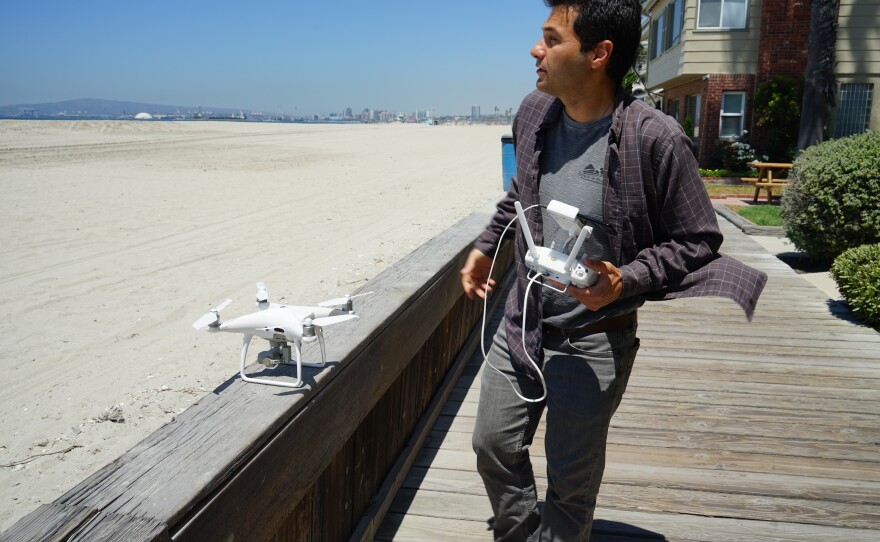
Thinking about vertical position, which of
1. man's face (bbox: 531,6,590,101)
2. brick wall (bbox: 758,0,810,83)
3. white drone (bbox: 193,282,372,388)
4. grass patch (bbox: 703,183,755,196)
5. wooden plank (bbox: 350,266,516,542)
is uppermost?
brick wall (bbox: 758,0,810,83)

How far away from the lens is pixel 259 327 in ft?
6.04

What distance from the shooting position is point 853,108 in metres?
19.0

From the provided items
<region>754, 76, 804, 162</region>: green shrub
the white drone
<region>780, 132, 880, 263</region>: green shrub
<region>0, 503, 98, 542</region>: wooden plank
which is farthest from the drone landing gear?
<region>754, 76, 804, 162</region>: green shrub

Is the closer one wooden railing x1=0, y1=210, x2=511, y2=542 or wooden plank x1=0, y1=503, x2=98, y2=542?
wooden plank x1=0, y1=503, x2=98, y2=542

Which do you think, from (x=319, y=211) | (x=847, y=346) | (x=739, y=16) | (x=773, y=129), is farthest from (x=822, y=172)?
(x=739, y=16)

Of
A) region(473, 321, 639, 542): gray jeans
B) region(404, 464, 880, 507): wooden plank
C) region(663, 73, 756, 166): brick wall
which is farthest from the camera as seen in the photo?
region(663, 73, 756, 166): brick wall

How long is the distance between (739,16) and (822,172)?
14243mm

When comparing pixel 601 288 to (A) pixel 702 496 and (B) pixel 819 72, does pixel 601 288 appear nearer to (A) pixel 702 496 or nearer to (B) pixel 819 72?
(A) pixel 702 496

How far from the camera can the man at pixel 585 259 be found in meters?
1.96

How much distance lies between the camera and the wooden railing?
129 cm

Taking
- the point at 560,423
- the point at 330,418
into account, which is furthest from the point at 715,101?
the point at 330,418

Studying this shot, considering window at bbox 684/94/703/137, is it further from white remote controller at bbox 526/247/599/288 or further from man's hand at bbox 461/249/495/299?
white remote controller at bbox 526/247/599/288

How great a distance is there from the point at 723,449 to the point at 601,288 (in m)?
2.07

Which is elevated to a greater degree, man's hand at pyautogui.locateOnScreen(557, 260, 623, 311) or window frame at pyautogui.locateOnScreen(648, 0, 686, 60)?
window frame at pyautogui.locateOnScreen(648, 0, 686, 60)
